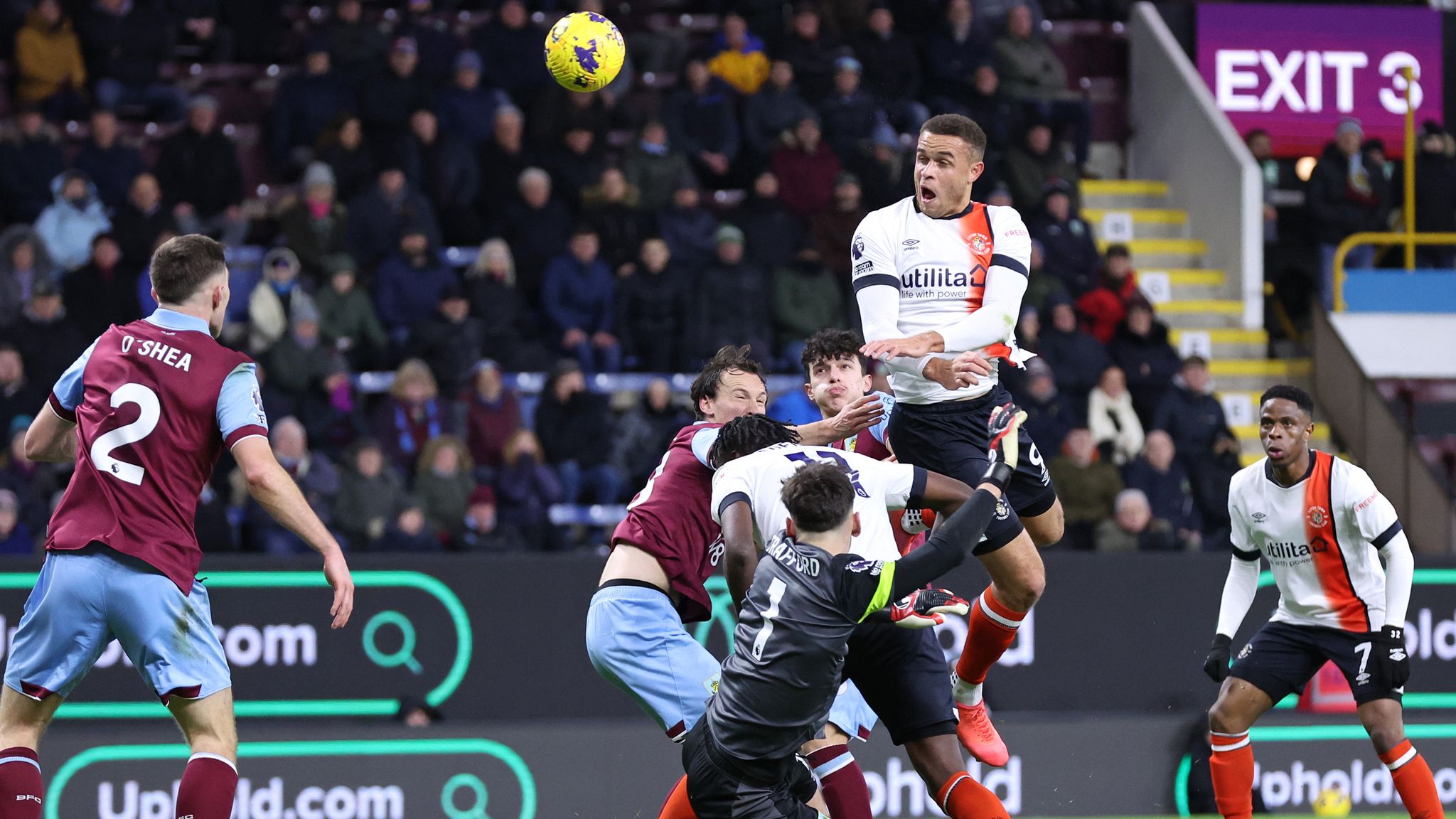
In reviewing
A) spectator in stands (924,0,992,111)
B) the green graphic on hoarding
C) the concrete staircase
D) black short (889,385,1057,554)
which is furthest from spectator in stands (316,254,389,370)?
black short (889,385,1057,554)

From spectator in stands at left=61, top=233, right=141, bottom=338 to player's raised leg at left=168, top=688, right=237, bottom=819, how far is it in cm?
762

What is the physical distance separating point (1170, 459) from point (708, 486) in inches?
295

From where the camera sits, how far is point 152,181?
Answer: 13.7 metres

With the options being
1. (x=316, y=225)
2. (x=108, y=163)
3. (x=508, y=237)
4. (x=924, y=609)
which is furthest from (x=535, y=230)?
(x=924, y=609)

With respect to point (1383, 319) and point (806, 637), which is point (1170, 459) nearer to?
point (1383, 319)

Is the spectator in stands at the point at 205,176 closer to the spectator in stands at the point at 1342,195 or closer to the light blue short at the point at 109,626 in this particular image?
the light blue short at the point at 109,626

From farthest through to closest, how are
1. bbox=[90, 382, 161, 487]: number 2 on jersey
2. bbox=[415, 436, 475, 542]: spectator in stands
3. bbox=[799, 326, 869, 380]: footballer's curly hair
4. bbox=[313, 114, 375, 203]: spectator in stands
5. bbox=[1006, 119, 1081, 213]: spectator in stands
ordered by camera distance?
bbox=[1006, 119, 1081, 213]: spectator in stands → bbox=[313, 114, 375, 203]: spectator in stands → bbox=[415, 436, 475, 542]: spectator in stands → bbox=[799, 326, 869, 380]: footballer's curly hair → bbox=[90, 382, 161, 487]: number 2 on jersey

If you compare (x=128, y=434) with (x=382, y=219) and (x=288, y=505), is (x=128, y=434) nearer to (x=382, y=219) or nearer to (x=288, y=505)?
(x=288, y=505)

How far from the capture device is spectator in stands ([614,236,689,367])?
14.0m

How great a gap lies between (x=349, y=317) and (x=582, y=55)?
4972 millimetres

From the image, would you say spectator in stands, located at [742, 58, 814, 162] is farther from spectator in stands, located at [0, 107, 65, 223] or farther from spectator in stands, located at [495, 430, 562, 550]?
spectator in stands, located at [0, 107, 65, 223]

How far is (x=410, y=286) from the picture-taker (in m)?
13.8

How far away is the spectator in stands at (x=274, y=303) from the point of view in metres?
13.2

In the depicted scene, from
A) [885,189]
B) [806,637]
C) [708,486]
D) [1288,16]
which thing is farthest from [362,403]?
[1288,16]
